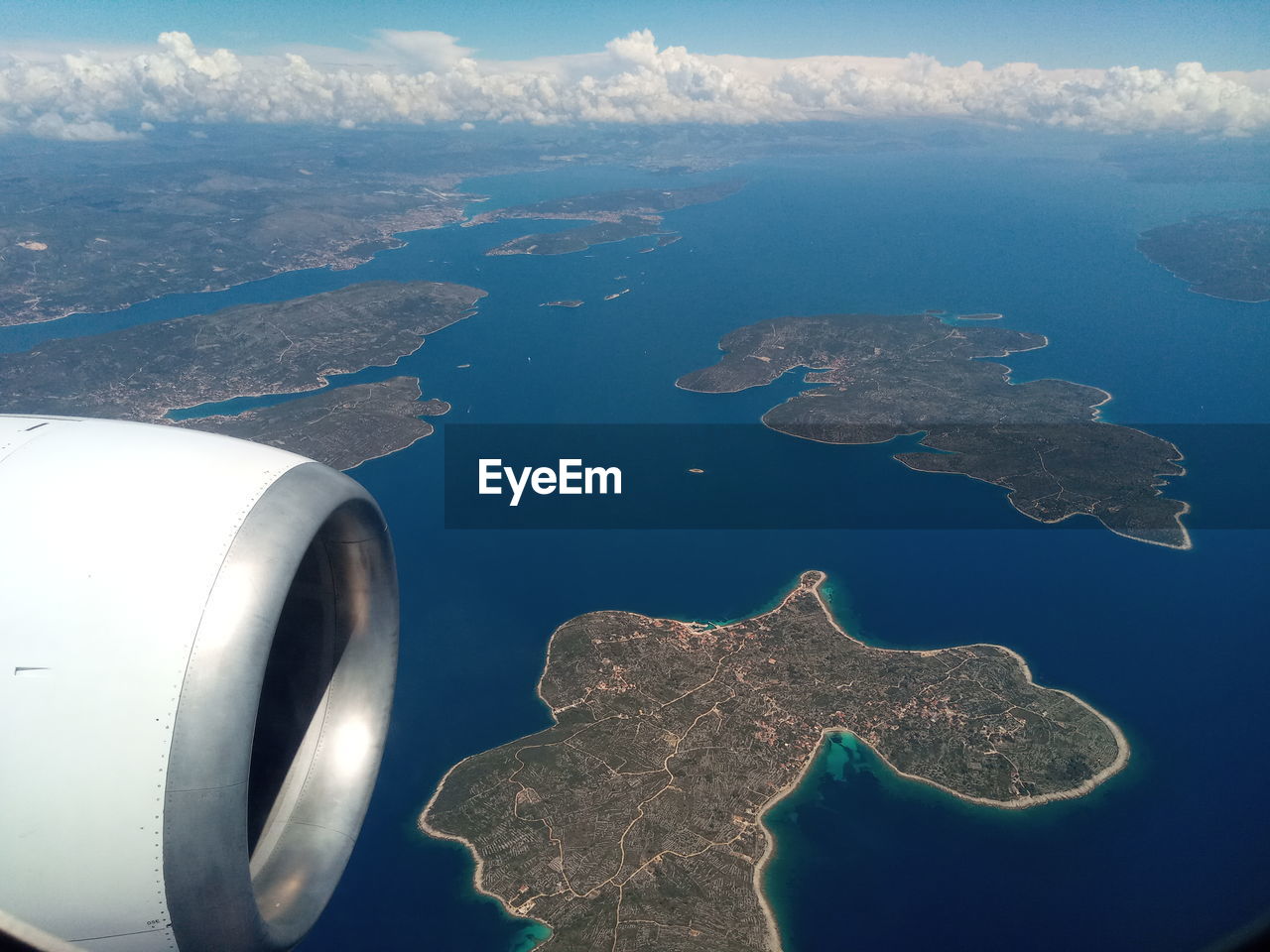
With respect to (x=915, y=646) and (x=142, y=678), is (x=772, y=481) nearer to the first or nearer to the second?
(x=915, y=646)

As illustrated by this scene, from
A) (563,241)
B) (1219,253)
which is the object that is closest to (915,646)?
(563,241)

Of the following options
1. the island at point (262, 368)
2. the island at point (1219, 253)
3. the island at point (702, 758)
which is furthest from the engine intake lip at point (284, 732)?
the island at point (1219, 253)

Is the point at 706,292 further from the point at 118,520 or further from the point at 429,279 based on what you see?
the point at 118,520

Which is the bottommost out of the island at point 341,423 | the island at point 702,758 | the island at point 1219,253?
the island at point 702,758

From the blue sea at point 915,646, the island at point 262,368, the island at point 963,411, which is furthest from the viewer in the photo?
the island at point 262,368


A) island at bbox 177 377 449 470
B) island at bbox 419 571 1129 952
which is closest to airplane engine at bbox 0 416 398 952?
island at bbox 419 571 1129 952

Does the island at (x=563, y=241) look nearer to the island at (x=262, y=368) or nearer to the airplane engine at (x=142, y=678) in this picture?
the island at (x=262, y=368)

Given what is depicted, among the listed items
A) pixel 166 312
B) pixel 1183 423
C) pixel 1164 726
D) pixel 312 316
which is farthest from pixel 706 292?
pixel 1164 726
